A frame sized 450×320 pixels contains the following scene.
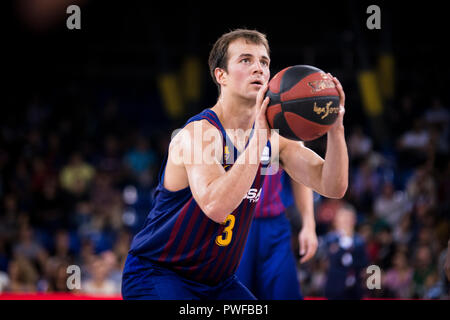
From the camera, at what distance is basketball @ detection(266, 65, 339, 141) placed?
2670 millimetres

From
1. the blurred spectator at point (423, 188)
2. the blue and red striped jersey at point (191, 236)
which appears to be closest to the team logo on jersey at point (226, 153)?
the blue and red striped jersey at point (191, 236)

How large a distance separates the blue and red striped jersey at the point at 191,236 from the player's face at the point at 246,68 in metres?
0.20

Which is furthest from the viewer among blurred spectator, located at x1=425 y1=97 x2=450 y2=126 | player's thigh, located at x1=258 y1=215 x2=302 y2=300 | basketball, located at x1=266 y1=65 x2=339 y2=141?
blurred spectator, located at x1=425 y1=97 x2=450 y2=126

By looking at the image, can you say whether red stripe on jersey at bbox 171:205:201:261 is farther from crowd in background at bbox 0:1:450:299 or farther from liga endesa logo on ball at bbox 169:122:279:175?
crowd in background at bbox 0:1:450:299

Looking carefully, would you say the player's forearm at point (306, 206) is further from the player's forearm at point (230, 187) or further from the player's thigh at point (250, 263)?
the player's forearm at point (230, 187)

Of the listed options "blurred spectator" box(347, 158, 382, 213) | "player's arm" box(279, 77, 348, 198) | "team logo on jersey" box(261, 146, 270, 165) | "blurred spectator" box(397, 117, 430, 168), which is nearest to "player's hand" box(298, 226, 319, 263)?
"player's arm" box(279, 77, 348, 198)

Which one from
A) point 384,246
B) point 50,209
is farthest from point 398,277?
point 50,209

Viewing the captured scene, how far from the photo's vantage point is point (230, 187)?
2539mm

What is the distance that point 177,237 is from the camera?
2881 millimetres

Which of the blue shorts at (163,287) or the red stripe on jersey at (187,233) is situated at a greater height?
the red stripe on jersey at (187,233)

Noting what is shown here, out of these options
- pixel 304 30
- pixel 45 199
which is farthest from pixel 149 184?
pixel 304 30

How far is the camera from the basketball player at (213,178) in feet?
9.14

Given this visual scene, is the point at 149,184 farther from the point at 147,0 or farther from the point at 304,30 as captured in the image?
the point at 304,30
